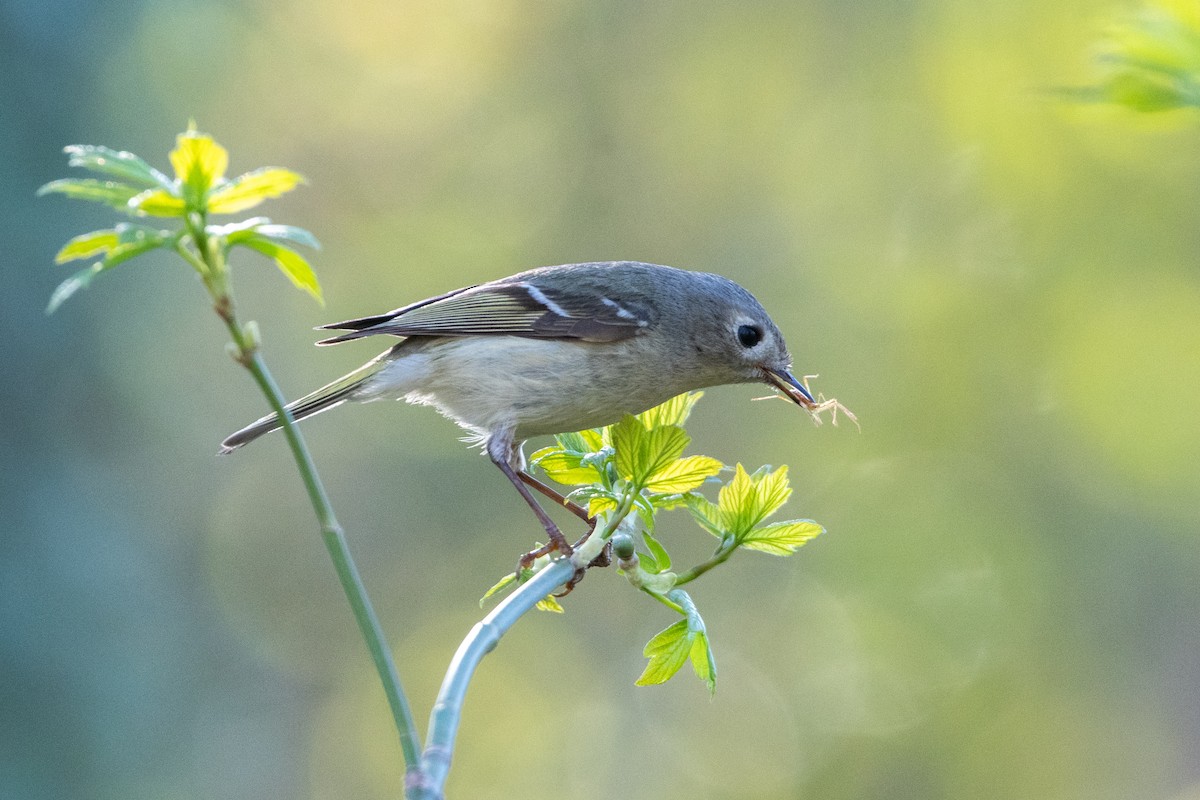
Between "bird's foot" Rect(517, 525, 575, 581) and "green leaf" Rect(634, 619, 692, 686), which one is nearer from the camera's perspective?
"green leaf" Rect(634, 619, 692, 686)

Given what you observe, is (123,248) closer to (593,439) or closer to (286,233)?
(286,233)

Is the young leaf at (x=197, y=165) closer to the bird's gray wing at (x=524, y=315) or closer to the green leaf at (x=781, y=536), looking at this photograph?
the green leaf at (x=781, y=536)

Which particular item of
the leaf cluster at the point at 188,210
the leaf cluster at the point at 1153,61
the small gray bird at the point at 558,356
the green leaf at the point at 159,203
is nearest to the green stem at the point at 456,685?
the leaf cluster at the point at 188,210

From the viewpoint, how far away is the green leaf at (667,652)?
1590 mm

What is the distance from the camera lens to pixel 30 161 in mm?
8312

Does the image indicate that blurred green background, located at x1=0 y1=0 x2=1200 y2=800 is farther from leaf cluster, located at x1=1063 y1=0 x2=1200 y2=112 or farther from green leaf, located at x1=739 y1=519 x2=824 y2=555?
leaf cluster, located at x1=1063 y1=0 x2=1200 y2=112

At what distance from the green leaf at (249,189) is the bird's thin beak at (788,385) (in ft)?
7.51

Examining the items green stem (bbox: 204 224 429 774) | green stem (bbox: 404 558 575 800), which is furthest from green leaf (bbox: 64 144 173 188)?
green stem (bbox: 404 558 575 800)

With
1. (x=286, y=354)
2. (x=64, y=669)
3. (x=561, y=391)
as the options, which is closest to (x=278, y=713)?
(x=286, y=354)

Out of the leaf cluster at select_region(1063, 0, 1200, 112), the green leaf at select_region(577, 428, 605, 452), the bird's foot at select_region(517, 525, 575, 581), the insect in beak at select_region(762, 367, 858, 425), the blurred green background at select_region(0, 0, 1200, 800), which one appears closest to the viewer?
the leaf cluster at select_region(1063, 0, 1200, 112)

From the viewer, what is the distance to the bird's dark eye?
3.70 meters

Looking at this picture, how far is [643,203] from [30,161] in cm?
706

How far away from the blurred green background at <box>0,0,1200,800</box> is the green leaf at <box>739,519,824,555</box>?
268 inches

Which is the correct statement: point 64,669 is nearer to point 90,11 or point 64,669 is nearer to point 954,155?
point 90,11
